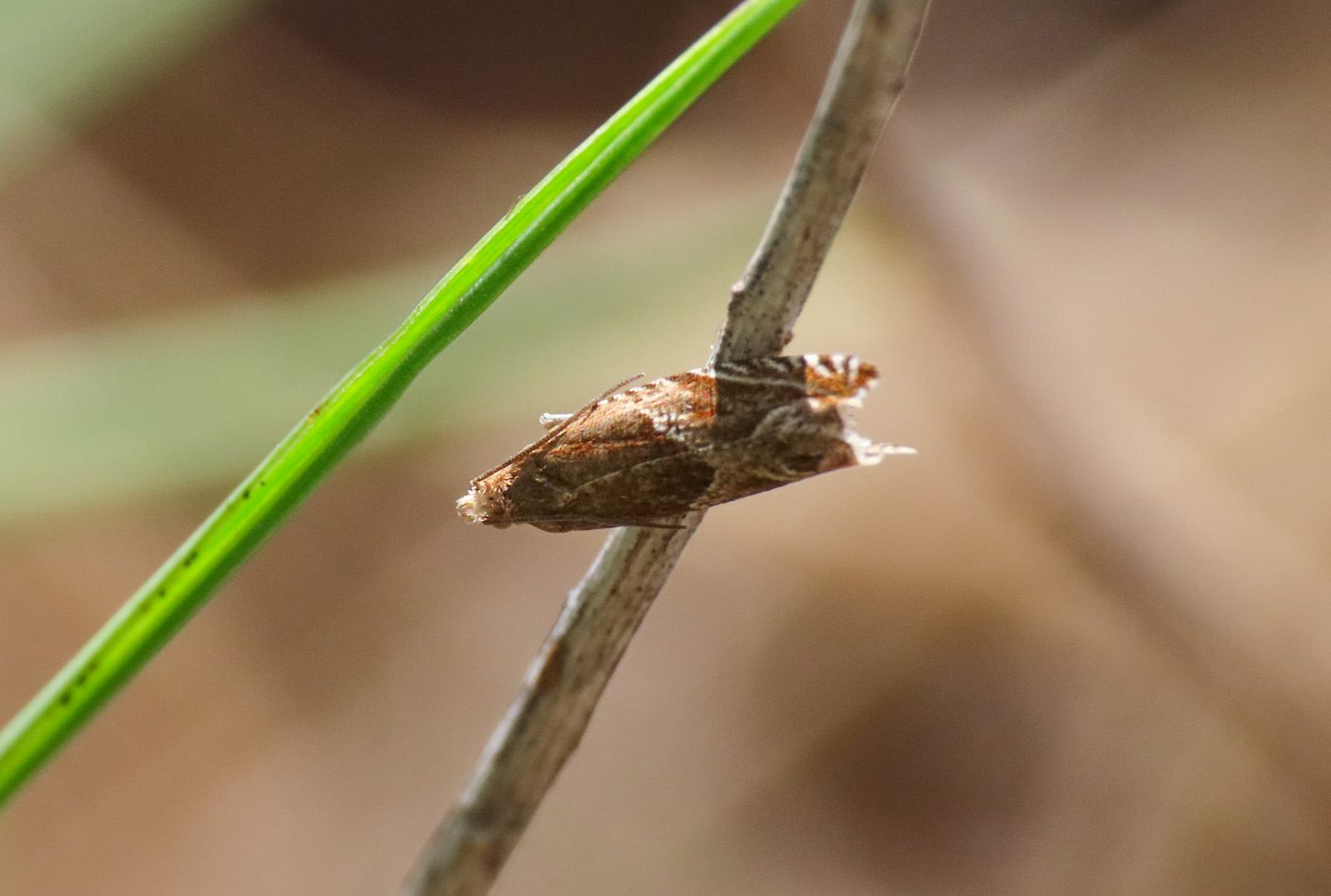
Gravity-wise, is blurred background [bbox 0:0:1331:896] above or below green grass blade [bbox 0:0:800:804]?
above

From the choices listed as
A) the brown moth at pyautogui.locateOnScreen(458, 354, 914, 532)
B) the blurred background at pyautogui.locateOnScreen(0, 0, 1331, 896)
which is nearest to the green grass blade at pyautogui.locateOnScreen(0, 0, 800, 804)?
the brown moth at pyautogui.locateOnScreen(458, 354, 914, 532)

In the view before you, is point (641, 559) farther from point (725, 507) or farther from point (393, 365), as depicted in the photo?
point (725, 507)

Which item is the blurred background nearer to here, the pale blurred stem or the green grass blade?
the pale blurred stem

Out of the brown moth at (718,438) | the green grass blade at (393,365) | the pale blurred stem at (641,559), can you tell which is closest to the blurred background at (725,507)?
the brown moth at (718,438)

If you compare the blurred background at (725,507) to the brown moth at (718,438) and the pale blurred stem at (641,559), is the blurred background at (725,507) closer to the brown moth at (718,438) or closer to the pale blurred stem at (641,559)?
the brown moth at (718,438)

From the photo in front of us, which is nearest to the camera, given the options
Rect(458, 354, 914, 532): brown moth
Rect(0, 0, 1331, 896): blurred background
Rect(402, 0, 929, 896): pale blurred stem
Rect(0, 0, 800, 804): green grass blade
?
Rect(0, 0, 800, 804): green grass blade

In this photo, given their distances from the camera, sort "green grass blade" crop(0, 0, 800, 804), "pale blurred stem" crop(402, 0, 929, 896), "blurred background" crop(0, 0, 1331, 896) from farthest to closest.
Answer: "blurred background" crop(0, 0, 1331, 896) < "pale blurred stem" crop(402, 0, 929, 896) < "green grass blade" crop(0, 0, 800, 804)

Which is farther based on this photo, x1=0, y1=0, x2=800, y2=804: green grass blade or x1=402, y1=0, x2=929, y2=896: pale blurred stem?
x1=402, y1=0, x2=929, y2=896: pale blurred stem
